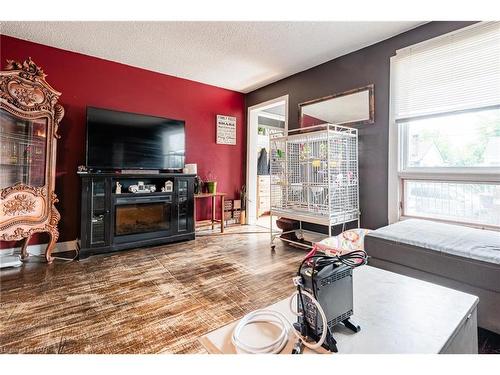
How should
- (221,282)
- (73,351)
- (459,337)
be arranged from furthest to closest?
1. (221,282)
2. (73,351)
3. (459,337)

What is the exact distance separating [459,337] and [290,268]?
183 centimetres

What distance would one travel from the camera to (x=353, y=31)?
2607 millimetres

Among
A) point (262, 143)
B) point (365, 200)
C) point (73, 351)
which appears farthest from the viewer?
point (262, 143)

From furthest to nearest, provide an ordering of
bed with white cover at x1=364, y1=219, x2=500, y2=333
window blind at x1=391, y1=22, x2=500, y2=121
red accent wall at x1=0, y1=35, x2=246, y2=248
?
1. red accent wall at x1=0, y1=35, x2=246, y2=248
2. window blind at x1=391, y1=22, x2=500, y2=121
3. bed with white cover at x1=364, y1=219, x2=500, y2=333

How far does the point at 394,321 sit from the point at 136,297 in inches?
73.2

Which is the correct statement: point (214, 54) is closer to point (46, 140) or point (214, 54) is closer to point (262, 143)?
point (46, 140)

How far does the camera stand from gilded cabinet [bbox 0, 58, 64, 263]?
246cm

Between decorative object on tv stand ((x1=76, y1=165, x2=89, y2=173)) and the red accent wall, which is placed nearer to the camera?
decorative object on tv stand ((x1=76, y1=165, x2=89, y2=173))

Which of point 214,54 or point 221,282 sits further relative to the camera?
point 214,54

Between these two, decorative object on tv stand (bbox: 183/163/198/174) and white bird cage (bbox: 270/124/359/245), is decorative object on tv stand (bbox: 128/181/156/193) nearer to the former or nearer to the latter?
decorative object on tv stand (bbox: 183/163/198/174)

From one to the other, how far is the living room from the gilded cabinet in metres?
0.01

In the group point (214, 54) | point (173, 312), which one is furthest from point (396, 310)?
point (214, 54)

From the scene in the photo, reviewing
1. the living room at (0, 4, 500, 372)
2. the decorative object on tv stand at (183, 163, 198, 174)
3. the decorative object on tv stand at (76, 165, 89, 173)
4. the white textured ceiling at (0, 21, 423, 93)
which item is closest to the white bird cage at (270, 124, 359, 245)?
the living room at (0, 4, 500, 372)
